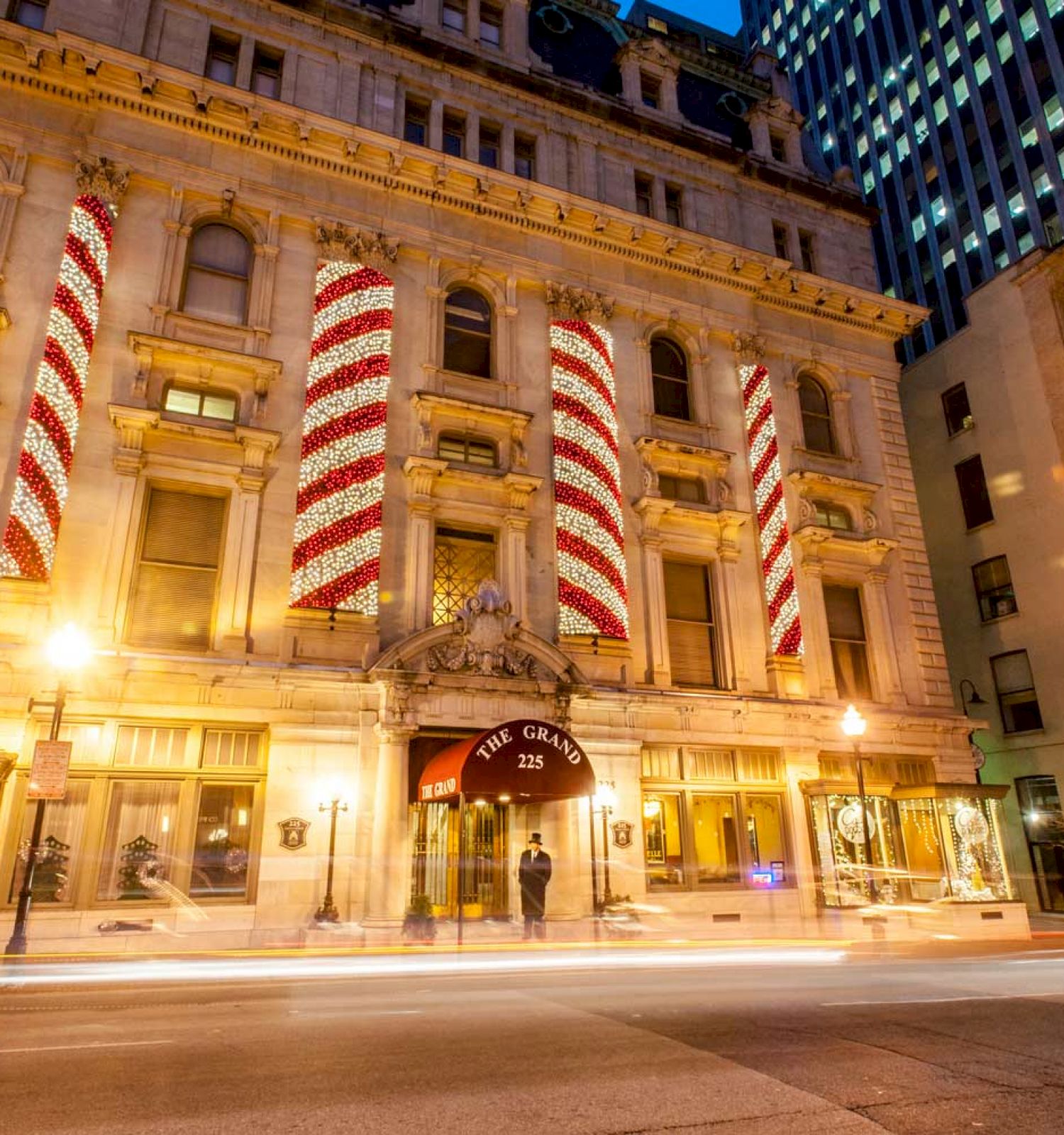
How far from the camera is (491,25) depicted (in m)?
26.1

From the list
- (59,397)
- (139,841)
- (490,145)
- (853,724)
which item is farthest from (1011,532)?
(59,397)

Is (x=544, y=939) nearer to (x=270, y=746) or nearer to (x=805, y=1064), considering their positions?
(x=270, y=746)

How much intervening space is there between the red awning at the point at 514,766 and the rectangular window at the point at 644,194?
17924 mm

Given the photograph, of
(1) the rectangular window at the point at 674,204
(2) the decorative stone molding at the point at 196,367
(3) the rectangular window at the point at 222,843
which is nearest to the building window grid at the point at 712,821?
(3) the rectangular window at the point at 222,843

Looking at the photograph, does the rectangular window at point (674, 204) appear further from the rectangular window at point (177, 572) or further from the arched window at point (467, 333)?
the rectangular window at point (177, 572)

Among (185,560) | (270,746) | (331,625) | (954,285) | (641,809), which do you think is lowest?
(641,809)

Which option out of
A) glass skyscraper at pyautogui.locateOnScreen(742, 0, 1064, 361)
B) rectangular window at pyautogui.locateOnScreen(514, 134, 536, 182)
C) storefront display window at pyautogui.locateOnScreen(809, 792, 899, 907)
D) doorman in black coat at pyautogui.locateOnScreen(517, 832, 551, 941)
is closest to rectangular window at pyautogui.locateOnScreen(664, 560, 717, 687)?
storefront display window at pyautogui.locateOnScreen(809, 792, 899, 907)

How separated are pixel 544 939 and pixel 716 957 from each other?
363cm

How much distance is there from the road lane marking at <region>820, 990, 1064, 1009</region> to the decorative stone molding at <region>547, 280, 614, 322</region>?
61.4 feet

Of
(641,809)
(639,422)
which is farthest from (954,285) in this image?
(641,809)

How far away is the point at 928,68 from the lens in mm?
70875

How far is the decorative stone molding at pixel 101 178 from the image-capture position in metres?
19.2

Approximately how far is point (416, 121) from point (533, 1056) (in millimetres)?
24500

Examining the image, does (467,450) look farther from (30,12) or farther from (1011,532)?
(1011,532)
